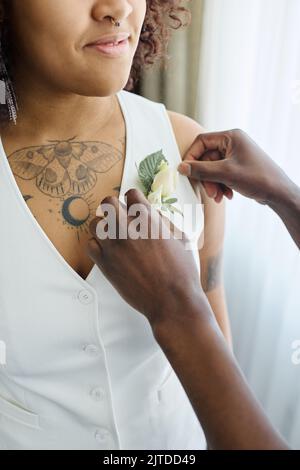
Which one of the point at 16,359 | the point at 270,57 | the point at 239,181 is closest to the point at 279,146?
the point at 270,57

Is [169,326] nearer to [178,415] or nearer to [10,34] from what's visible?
[178,415]

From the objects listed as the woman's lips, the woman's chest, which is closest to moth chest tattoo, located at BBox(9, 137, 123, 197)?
the woman's chest

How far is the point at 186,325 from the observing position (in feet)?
2.48

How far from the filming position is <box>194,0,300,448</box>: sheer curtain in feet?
4.21

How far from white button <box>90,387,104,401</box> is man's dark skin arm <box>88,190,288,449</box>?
201 mm

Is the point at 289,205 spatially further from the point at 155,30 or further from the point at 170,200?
the point at 155,30

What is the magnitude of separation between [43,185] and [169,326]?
37cm

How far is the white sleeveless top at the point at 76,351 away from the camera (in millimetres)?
867

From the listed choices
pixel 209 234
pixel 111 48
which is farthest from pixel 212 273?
pixel 111 48

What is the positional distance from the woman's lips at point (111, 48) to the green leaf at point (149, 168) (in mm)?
219

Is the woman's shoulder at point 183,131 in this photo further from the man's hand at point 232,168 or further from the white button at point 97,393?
the white button at point 97,393

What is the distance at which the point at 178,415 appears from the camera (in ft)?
3.43

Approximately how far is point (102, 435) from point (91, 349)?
184mm

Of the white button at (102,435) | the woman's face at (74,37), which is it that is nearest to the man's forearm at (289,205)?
the woman's face at (74,37)
